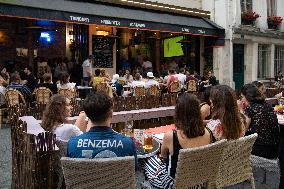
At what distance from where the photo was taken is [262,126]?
Result: 6.01 m

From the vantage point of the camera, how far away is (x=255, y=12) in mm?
25094

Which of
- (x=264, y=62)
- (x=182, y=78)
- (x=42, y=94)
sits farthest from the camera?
(x=264, y=62)

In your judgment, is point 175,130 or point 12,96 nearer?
point 175,130

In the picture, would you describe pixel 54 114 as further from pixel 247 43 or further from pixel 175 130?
pixel 247 43

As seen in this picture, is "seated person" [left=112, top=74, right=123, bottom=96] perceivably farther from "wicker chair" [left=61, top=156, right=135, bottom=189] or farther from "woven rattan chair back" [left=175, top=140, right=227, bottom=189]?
"wicker chair" [left=61, top=156, right=135, bottom=189]

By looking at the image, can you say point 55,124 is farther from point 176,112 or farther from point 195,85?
point 195,85

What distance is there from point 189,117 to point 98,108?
3.01 ft

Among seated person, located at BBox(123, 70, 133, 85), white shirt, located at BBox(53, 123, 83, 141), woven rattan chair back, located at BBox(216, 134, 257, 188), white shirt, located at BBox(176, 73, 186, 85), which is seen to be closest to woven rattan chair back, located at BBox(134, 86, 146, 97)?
seated person, located at BBox(123, 70, 133, 85)

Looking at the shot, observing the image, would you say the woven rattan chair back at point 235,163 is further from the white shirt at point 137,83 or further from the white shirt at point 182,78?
the white shirt at point 182,78

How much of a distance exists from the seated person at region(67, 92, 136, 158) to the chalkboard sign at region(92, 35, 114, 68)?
1592 centimetres

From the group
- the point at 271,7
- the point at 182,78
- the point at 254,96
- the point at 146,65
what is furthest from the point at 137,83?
the point at 271,7

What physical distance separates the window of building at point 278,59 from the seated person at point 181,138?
23.9 metres

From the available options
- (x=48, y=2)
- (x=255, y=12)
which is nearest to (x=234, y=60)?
(x=255, y=12)

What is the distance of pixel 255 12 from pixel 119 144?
22803mm
